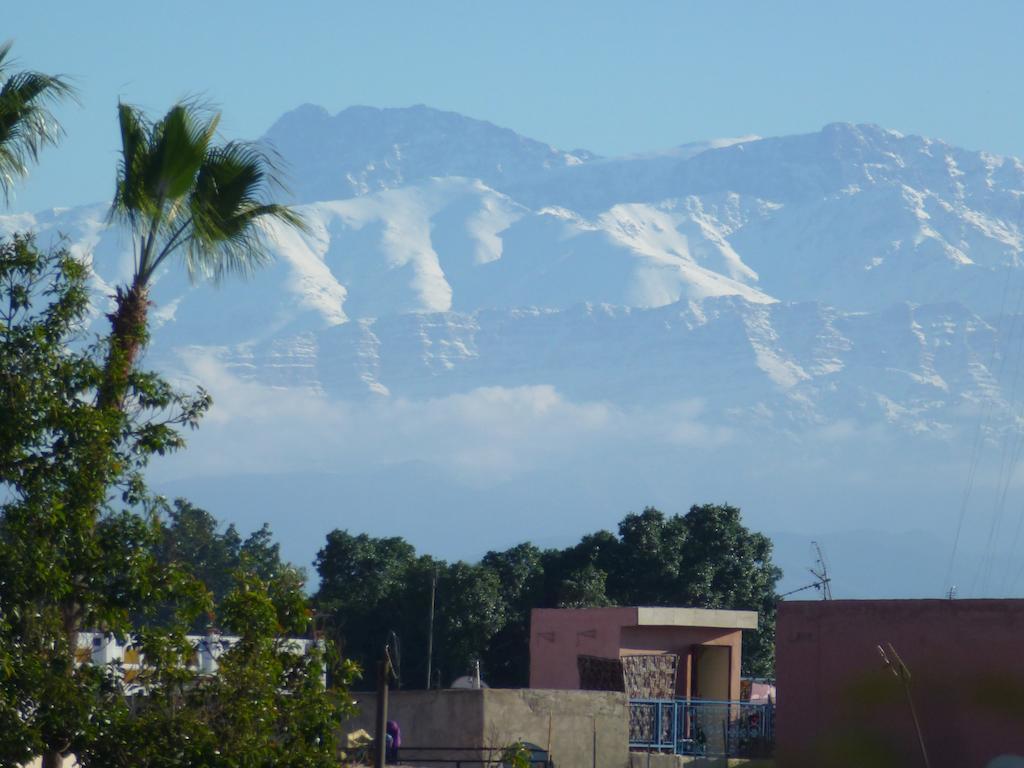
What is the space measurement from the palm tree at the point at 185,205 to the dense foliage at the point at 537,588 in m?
40.2

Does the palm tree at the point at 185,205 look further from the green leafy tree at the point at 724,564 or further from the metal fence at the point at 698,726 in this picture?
the green leafy tree at the point at 724,564

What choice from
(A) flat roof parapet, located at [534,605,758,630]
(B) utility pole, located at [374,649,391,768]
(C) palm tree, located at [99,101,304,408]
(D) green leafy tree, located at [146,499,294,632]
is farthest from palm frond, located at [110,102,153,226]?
(D) green leafy tree, located at [146,499,294,632]

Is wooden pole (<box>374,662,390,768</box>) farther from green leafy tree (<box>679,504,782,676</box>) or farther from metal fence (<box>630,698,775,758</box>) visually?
green leafy tree (<box>679,504,782,676</box>)

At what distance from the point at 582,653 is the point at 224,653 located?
2263 centimetres

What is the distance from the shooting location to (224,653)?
43.7 feet

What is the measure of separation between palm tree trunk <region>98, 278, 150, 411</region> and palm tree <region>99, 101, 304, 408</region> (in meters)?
0.01

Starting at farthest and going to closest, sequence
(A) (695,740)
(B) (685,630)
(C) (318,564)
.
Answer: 1. (C) (318,564)
2. (B) (685,630)
3. (A) (695,740)

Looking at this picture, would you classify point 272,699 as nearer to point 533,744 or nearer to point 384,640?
point 533,744

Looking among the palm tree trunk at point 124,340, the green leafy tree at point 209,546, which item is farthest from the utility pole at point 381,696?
the green leafy tree at point 209,546

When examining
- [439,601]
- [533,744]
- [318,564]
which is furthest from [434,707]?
[318,564]

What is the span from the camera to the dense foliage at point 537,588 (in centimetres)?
5584

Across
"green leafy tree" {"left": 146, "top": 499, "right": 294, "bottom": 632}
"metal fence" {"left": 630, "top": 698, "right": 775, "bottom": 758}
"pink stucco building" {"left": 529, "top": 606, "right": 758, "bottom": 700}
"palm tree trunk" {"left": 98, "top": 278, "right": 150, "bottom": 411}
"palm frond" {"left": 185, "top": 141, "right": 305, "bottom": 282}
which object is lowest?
"metal fence" {"left": 630, "top": 698, "right": 775, "bottom": 758}

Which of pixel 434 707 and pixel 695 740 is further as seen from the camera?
pixel 695 740

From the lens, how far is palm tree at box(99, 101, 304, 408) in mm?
14422
